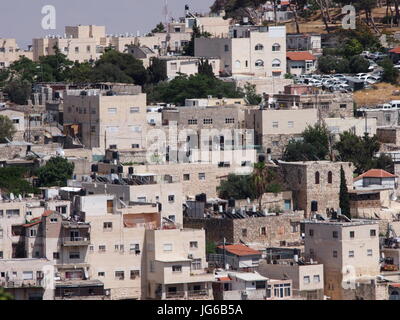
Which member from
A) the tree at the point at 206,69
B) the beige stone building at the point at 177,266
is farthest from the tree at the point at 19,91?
the beige stone building at the point at 177,266

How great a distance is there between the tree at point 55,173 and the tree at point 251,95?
32.9ft

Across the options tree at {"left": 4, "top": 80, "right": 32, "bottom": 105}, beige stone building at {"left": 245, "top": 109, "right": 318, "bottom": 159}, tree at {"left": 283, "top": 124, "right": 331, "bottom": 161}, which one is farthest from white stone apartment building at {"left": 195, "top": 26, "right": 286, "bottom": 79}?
tree at {"left": 283, "top": 124, "right": 331, "bottom": 161}

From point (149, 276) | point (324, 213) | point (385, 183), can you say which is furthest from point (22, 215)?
point (385, 183)

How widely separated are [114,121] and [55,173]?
505 cm

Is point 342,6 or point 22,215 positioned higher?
point 342,6

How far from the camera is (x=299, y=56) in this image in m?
54.8

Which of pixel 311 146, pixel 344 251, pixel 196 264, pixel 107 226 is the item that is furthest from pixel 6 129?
pixel 344 251

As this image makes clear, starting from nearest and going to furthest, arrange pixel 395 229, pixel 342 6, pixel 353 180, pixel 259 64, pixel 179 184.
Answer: pixel 179 184
pixel 395 229
pixel 353 180
pixel 259 64
pixel 342 6

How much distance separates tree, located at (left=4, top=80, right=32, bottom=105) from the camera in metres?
48.0

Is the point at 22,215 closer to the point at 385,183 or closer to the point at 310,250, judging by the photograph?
the point at 310,250

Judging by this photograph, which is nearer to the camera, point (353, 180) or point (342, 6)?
point (353, 180)

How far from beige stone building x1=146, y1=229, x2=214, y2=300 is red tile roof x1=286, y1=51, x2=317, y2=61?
27.5 meters
